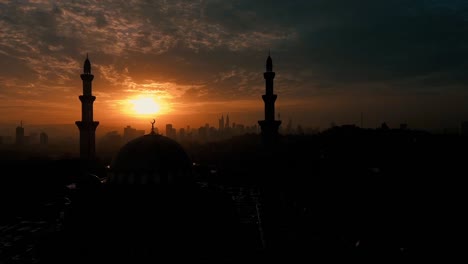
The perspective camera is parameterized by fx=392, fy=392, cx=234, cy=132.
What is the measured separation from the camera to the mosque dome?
25.5m

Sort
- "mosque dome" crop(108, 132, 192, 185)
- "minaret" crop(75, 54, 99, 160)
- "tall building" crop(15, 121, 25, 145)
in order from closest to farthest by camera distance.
→ "mosque dome" crop(108, 132, 192, 185) < "minaret" crop(75, 54, 99, 160) < "tall building" crop(15, 121, 25, 145)

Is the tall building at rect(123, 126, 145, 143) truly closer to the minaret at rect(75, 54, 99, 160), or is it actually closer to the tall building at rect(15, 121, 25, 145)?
the tall building at rect(15, 121, 25, 145)

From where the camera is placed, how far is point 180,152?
27.7 metres

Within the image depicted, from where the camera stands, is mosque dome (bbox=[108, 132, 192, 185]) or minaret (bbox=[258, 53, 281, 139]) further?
minaret (bbox=[258, 53, 281, 139])

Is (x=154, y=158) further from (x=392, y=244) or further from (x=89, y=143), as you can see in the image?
(x=89, y=143)

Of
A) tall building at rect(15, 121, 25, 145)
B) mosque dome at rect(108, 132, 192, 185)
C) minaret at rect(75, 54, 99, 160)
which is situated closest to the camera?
mosque dome at rect(108, 132, 192, 185)

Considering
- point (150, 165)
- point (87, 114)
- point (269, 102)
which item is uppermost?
point (269, 102)

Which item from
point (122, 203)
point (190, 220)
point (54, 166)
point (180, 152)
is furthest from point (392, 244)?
point (54, 166)

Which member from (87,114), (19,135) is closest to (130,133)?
(19,135)

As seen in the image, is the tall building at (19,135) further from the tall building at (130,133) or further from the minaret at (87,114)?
the minaret at (87,114)

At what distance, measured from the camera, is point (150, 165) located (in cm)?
2558

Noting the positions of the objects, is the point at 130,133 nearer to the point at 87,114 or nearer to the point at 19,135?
the point at 19,135

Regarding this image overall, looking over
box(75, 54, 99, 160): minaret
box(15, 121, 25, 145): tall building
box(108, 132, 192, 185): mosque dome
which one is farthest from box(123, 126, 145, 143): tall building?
box(108, 132, 192, 185): mosque dome

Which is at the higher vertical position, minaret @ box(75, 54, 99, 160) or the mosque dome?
minaret @ box(75, 54, 99, 160)
